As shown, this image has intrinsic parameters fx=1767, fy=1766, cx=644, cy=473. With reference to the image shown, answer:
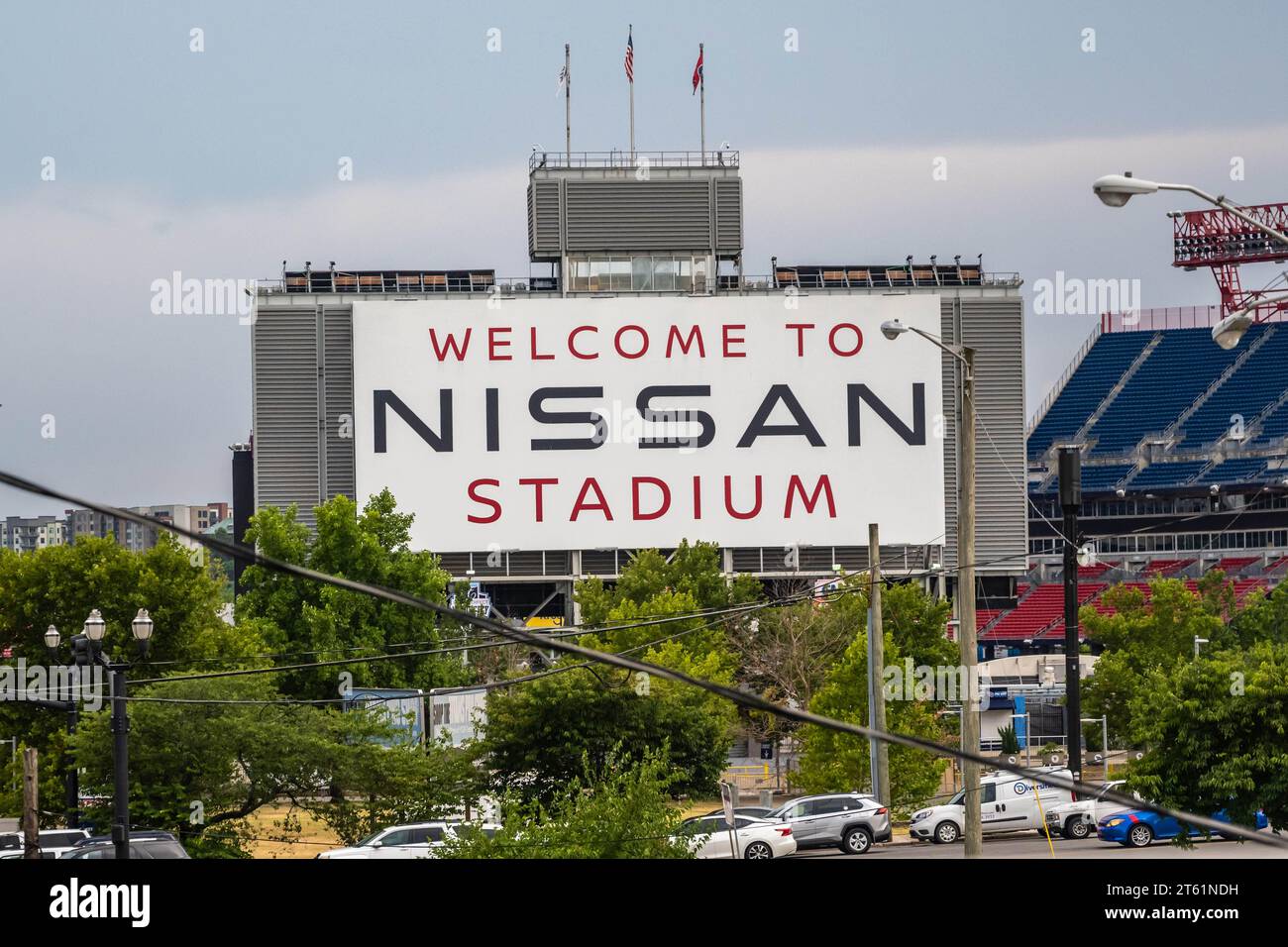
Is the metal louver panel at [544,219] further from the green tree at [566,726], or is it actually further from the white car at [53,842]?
the white car at [53,842]

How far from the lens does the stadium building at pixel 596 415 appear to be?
283 feet

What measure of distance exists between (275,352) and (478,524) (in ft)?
44.6

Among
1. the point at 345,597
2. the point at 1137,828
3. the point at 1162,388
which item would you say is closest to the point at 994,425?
the point at 1162,388

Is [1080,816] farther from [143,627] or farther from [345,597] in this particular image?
[345,597]

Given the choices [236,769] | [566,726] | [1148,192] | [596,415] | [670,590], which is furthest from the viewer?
[596,415]

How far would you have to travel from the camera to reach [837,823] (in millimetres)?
34750

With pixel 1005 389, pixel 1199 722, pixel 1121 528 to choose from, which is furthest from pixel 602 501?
pixel 1199 722

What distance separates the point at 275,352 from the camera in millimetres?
A: 88562

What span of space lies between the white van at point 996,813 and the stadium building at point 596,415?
160 ft

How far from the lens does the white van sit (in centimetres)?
3684

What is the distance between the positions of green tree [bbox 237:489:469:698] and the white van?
63.5 ft

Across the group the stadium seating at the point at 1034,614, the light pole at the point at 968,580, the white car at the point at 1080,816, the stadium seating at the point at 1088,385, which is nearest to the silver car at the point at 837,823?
the white car at the point at 1080,816

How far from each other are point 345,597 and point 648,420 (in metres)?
34.9
